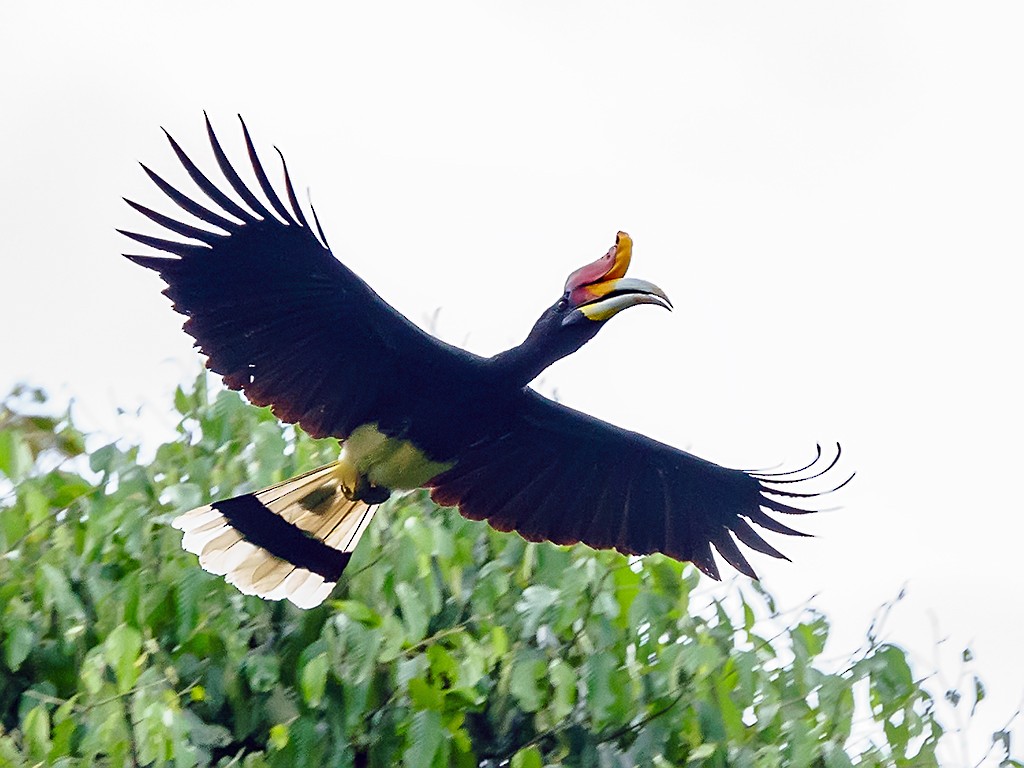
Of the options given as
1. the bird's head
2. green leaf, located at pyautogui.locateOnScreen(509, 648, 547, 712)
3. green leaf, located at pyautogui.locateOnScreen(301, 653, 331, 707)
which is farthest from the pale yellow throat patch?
green leaf, located at pyautogui.locateOnScreen(301, 653, 331, 707)

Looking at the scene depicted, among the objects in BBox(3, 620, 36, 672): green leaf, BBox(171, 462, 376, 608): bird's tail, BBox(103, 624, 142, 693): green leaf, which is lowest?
BBox(103, 624, 142, 693): green leaf

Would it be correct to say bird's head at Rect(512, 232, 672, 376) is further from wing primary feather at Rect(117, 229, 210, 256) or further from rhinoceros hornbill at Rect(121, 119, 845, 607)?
wing primary feather at Rect(117, 229, 210, 256)

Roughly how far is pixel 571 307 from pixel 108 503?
147 centimetres

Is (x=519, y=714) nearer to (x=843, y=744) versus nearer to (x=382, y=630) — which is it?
(x=382, y=630)

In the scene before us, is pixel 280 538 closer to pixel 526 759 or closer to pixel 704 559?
pixel 704 559

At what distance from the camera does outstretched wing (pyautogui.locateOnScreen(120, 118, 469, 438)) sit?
14.5 feet

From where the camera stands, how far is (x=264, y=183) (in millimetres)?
4281

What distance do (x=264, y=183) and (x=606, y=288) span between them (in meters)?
1.06

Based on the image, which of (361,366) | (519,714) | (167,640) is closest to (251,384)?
(361,366)

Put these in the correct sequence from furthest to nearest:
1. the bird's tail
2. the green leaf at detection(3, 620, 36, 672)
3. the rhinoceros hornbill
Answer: the bird's tail → the rhinoceros hornbill → the green leaf at detection(3, 620, 36, 672)

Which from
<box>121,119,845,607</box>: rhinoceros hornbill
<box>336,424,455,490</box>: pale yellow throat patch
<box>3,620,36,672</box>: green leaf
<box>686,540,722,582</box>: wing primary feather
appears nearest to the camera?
<box>3,620,36,672</box>: green leaf

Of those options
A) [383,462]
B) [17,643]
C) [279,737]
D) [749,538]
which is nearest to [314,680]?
[279,737]

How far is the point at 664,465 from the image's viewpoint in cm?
548

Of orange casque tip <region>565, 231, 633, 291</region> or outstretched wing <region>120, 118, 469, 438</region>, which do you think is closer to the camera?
outstretched wing <region>120, 118, 469, 438</region>
